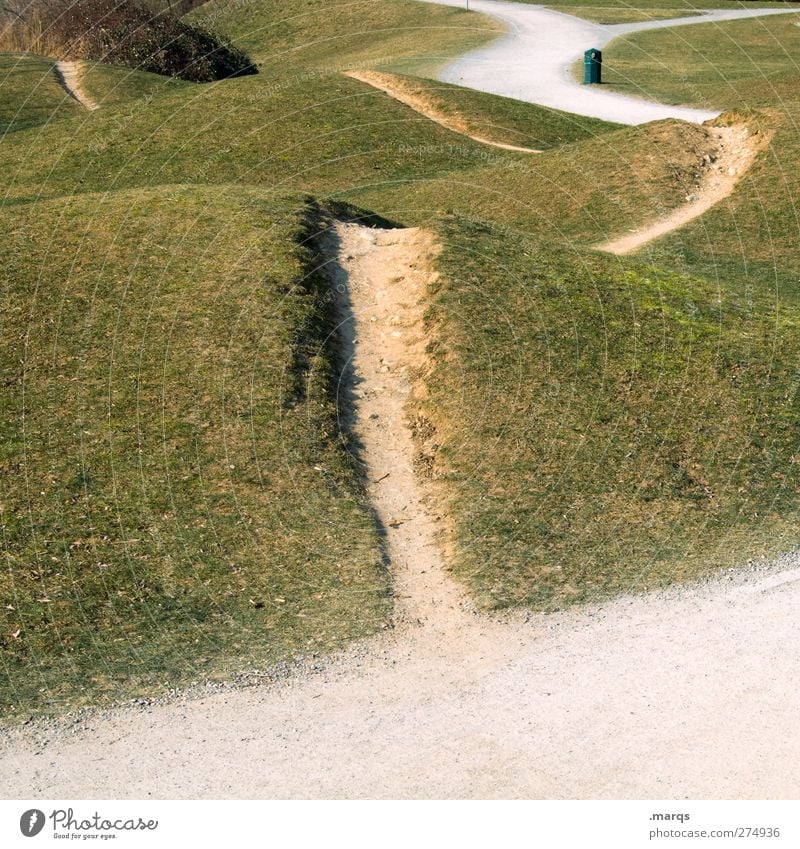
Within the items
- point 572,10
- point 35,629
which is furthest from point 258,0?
point 35,629

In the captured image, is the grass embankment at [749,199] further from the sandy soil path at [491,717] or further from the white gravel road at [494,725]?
the white gravel road at [494,725]

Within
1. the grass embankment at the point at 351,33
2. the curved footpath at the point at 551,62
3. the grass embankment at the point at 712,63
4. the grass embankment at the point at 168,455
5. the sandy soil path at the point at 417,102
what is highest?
the grass embankment at the point at 168,455

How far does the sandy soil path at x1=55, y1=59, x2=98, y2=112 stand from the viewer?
136 ft

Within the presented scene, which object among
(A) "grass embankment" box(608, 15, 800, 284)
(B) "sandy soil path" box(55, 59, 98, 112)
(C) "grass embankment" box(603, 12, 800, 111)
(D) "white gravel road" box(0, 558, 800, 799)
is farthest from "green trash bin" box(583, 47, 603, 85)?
(D) "white gravel road" box(0, 558, 800, 799)

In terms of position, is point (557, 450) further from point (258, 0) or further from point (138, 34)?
point (258, 0)

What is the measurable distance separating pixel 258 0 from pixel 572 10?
17.6 m

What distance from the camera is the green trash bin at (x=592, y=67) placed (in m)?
44.8

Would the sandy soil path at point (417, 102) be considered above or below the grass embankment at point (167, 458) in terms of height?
below

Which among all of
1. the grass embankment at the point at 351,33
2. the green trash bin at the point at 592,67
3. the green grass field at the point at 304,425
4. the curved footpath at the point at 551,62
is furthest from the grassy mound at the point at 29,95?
the green trash bin at the point at 592,67

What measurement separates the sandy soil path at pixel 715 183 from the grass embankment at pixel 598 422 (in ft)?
15.8

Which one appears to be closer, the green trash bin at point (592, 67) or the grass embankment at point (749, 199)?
the grass embankment at point (749, 199)

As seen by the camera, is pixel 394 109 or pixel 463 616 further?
pixel 394 109

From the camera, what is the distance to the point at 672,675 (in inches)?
506

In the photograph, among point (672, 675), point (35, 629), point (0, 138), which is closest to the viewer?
point (672, 675)
